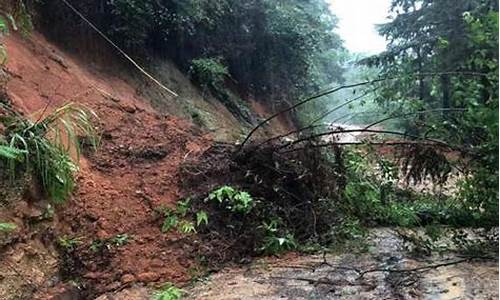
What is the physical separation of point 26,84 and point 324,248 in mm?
4134

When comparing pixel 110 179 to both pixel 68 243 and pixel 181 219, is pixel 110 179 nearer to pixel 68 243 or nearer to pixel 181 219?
pixel 181 219

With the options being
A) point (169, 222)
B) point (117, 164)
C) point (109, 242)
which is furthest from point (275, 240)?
point (117, 164)

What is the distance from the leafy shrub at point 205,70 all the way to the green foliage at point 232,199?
523 centimetres

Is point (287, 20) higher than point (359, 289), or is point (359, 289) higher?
point (287, 20)

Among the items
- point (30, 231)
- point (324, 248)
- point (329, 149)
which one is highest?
point (329, 149)

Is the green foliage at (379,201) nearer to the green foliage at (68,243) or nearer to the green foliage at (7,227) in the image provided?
the green foliage at (68,243)

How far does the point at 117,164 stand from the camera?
232 inches

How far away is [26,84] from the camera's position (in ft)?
19.7

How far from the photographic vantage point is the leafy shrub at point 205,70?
10430 mm

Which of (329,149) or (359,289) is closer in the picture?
(359,289)

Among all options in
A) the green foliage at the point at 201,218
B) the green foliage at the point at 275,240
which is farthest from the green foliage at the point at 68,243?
the green foliage at the point at 275,240

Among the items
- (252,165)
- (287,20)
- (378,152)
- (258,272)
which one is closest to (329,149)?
(378,152)

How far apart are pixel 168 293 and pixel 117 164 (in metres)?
2.14

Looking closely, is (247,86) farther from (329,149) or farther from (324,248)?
(324,248)
